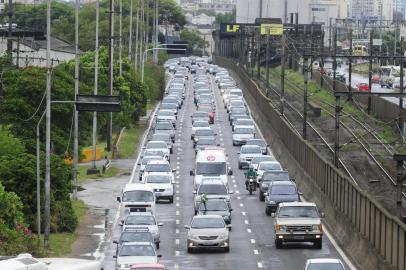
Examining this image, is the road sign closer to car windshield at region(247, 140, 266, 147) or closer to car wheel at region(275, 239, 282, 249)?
car wheel at region(275, 239, 282, 249)

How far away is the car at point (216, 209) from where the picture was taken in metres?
52.3

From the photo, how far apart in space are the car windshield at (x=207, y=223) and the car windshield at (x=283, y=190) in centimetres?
1016

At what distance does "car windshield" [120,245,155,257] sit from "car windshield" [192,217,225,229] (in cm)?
659

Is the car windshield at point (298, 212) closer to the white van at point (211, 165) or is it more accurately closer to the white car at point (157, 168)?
the white van at point (211, 165)

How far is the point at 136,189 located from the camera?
54844 millimetres

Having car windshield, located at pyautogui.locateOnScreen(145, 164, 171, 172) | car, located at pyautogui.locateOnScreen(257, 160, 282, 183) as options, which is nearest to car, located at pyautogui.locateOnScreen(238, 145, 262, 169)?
car, located at pyautogui.locateOnScreen(257, 160, 282, 183)

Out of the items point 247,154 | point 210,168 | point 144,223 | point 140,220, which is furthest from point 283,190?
point 247,154

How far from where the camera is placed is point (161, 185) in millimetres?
62781

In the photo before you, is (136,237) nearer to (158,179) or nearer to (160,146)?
(158,179)

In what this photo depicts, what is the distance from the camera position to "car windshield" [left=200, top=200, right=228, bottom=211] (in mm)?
52806

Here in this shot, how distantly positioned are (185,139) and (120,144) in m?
7.87

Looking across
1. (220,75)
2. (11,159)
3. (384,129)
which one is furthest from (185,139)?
(220,75)

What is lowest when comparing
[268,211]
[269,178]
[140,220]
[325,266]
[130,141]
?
[130,141]

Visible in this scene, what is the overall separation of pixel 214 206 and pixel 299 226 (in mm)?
7926
